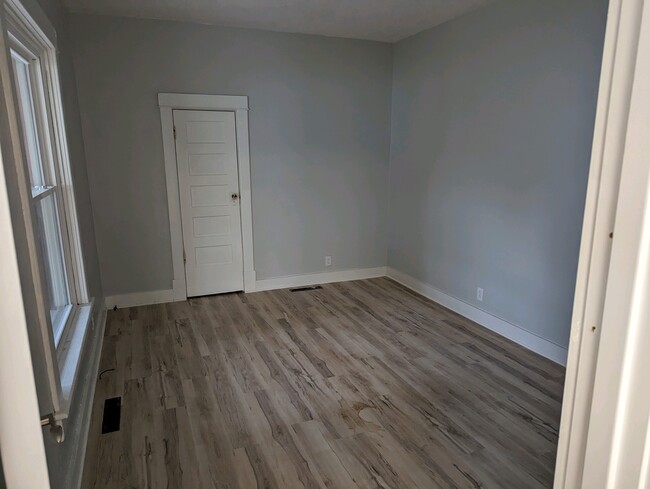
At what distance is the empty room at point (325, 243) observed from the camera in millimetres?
606

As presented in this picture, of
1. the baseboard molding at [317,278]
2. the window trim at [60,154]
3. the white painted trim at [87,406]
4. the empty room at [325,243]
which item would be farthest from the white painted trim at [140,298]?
the window trim at [60,154]

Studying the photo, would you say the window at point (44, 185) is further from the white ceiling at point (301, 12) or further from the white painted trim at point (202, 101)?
the white painted trim at point (202, 101)

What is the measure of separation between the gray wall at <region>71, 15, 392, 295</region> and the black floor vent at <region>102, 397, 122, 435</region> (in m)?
1.77

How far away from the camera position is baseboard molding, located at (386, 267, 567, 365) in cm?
319

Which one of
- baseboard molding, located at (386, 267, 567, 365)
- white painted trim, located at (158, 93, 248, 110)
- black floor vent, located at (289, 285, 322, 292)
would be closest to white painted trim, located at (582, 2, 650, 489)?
baseboard molding, located at (386, 267, 567, 365)

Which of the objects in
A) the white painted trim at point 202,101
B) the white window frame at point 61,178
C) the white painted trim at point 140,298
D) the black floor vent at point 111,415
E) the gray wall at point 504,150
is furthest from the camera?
the white painted trim at point 140,298

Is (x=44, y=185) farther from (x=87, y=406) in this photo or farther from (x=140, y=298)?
(x=140, y=298)

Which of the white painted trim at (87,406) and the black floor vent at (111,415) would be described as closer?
the white painted trim at (87,406)

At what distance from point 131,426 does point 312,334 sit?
1597 millimetres

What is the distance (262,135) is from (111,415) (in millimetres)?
2927

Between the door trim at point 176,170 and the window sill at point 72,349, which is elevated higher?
the door trim at point 176,170

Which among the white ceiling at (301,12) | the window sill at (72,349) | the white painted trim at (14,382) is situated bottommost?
the window sill at (72,349)

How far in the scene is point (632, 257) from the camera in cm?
54

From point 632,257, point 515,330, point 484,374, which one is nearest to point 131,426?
point 484,374
